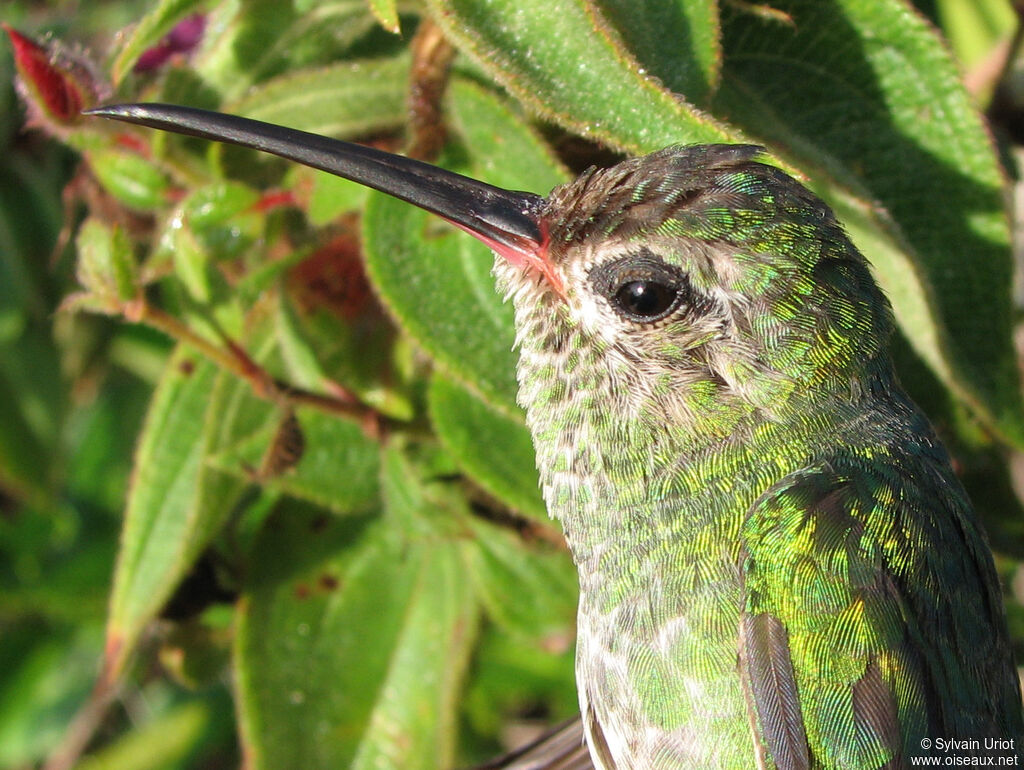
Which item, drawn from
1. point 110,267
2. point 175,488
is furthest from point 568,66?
point 175,488

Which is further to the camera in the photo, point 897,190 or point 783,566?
point 897,190

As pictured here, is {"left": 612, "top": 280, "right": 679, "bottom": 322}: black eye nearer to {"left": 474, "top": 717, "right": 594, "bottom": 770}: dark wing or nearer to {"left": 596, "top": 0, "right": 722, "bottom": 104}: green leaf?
{"left": 596, "top": 0, "right": 722, "bottom": 104}: green leaf

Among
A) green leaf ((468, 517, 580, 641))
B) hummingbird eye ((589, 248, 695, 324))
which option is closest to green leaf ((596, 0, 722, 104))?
hummingbird eye ((589, 248, 695, 324))

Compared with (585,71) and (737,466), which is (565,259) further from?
(737,466)

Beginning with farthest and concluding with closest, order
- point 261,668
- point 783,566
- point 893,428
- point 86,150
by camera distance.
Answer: point 261,668
point 86,150
point 893,428
point 783,566

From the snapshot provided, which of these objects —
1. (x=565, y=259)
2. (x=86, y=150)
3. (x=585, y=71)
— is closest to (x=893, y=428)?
(x=565, y=259)

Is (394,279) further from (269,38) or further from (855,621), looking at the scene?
(855,621)

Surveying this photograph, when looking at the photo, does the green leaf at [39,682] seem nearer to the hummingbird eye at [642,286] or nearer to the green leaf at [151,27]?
the green leaf at [151,27]

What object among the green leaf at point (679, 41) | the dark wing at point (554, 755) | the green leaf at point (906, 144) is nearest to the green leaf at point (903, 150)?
the green leaf at point (906, 144)
